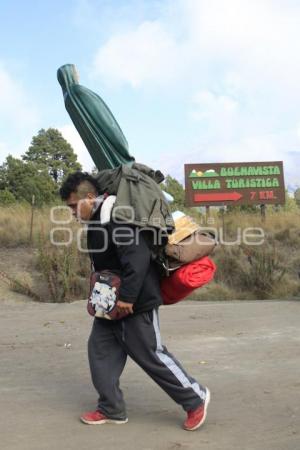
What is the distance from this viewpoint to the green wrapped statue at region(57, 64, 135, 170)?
15.6ft

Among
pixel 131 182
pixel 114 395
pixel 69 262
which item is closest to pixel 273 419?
pixel 114 395

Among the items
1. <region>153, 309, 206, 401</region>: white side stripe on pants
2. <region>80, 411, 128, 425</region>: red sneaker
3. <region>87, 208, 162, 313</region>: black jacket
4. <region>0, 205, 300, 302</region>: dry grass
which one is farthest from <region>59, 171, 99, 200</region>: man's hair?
<region>0, 205, 300, 302</region>: dry grass

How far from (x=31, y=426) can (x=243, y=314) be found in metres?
4.88

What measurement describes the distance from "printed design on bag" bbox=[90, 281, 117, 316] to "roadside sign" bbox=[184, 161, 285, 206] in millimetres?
14944

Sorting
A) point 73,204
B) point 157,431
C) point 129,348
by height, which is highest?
point 73,204

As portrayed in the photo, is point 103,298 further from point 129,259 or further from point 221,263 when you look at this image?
point 221,263

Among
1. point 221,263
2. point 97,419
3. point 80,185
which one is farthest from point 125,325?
point 221,263

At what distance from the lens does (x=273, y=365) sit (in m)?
5.17

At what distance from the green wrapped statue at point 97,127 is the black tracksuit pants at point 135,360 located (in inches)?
58.7

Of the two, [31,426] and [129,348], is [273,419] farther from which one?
[31,426]

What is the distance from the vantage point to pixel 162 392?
4.48 metres

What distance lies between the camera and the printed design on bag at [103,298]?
140 inches

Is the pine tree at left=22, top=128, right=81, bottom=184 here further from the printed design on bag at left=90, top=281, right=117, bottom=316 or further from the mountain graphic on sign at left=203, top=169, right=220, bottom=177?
the printed design on bag at left=90, top=281, right=117, bottom=316

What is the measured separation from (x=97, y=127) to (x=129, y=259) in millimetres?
1788
